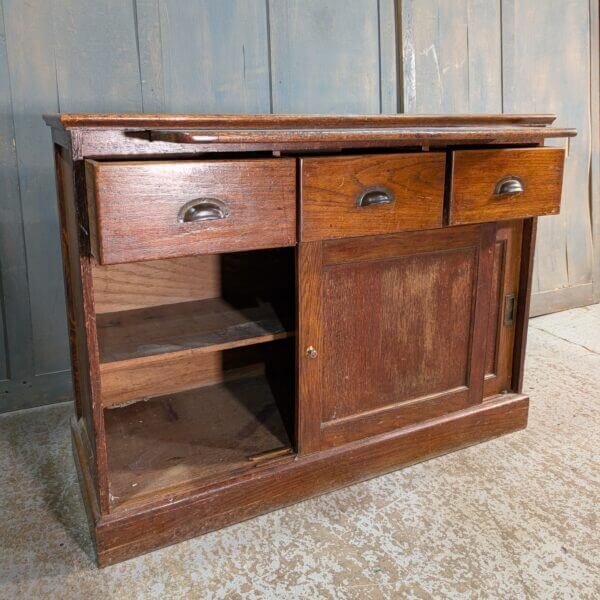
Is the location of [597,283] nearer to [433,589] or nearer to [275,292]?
[275,292]

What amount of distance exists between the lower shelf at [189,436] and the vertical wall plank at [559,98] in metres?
1.86

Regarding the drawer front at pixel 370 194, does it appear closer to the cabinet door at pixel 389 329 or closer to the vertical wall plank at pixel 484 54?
the cabinet door at pixel 389 329

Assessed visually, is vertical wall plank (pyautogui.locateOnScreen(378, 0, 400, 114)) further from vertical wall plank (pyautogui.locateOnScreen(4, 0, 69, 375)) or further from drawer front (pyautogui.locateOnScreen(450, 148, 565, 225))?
vertical wall plank (pyautogui.locateOnScreen(4, 0, 69, 375))

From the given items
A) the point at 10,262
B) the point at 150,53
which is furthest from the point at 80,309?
the point at 150,53

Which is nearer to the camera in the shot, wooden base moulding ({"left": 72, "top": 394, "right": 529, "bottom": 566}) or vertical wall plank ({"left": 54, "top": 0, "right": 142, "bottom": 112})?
wooden base moulding ({"left": 72, "top": 394, "right": 529, "bottom": 566})

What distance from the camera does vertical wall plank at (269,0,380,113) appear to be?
2.26 m

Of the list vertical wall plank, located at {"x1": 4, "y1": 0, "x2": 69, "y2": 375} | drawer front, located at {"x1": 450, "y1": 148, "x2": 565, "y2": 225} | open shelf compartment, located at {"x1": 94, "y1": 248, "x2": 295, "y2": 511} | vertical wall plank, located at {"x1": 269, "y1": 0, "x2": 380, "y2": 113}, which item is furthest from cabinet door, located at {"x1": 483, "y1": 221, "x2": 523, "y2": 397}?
vertical wall plank, located at {"x1": 4, "y1": 0, "x2": 69, "y2": 375}

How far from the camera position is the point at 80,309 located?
4.84 ft

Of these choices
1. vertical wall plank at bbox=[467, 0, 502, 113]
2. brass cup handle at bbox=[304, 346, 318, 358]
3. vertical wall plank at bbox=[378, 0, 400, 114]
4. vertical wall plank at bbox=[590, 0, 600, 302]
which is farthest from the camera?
vertical wall plank at bbox=[590, 0, 600, 302]

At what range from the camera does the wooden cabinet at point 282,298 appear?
1.25 m

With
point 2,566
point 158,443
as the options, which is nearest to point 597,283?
point 158,443

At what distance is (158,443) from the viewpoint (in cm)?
165

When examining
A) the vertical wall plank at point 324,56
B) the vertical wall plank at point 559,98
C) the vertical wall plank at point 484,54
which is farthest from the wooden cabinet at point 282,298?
the vertical wall plank at point 559,98

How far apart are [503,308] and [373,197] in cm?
65
